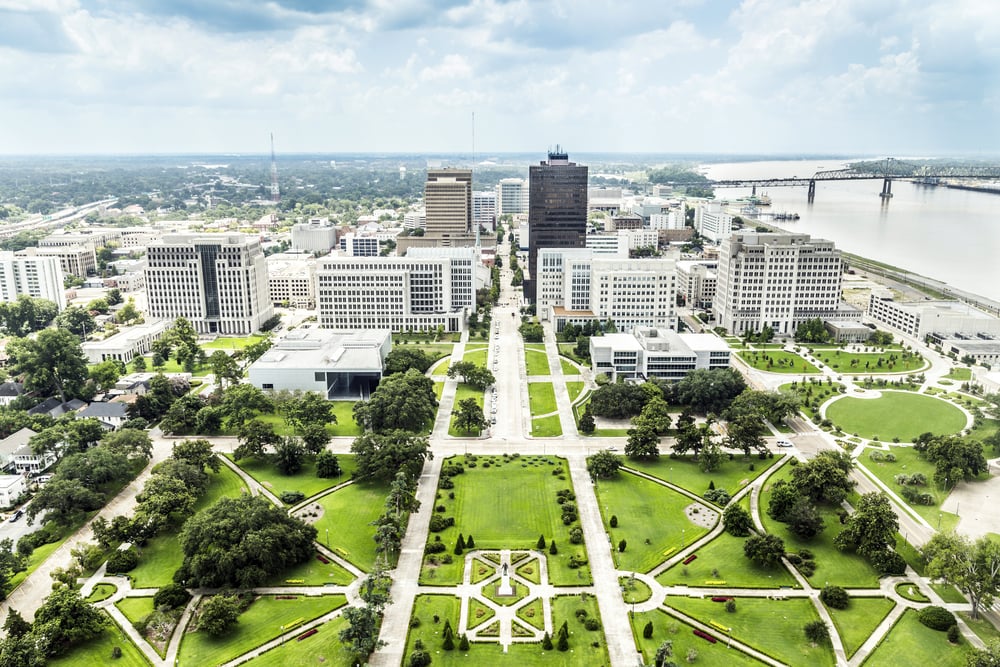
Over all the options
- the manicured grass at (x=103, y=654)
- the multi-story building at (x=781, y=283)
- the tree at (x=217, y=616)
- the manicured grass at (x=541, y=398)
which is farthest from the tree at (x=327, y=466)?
the multi-story building at (x=781, y=283)

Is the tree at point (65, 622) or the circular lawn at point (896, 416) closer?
the tree at point (65, 622)

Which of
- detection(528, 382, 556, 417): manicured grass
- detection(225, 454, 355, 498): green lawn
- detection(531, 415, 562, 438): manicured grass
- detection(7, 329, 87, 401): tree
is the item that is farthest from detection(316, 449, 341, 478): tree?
detection(7, 329, 87, 401): tree

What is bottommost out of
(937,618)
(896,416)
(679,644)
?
(679,644)

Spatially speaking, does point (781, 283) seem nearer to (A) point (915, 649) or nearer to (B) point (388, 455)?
(B) point (388, 455)

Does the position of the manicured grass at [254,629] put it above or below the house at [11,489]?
below

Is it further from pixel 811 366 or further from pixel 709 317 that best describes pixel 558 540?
pixel 709 317

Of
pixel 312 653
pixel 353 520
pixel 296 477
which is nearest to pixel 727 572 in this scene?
pixel 312 653

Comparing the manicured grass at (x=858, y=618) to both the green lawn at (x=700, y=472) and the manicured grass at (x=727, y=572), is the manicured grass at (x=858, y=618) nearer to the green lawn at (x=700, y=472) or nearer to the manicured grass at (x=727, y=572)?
the manicured grass at (x=727, y=572)
